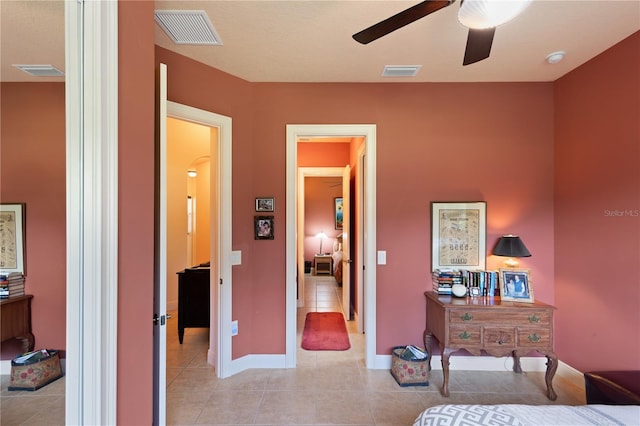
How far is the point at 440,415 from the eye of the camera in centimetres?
125

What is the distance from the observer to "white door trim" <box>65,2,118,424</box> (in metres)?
1.08

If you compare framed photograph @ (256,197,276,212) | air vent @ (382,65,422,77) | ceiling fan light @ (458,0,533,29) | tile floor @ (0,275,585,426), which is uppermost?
air vent @ (382,65,422,77)

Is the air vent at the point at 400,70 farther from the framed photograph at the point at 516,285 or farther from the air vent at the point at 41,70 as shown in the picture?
the air vent at the point at 41,70

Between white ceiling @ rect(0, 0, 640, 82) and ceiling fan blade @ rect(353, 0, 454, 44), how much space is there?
46 cm

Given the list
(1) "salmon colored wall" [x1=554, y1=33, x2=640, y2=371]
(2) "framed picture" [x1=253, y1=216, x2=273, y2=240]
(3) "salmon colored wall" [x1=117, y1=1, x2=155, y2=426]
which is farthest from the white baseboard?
(3) "salmon colored wall" [x1=117, y1=1, x2=155, y2=426]

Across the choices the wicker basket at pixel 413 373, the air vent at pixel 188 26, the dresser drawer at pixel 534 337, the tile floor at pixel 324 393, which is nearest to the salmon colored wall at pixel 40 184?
the air vent at pixel 188 26

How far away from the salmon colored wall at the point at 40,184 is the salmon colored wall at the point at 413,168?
68.2 inches

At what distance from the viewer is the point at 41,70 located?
3.25 feet

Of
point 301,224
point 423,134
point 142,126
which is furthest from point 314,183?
point 142,126

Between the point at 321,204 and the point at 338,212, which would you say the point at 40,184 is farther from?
the point at 321,204

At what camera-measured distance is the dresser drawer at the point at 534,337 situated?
2.33m

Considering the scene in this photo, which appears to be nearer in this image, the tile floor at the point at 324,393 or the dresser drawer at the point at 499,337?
the tile floor at the point at 324,393

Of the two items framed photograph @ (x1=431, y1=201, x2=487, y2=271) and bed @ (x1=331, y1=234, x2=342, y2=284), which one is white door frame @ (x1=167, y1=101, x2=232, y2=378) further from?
bed @ (x1=331, y1=234, x2=342, y2=284)

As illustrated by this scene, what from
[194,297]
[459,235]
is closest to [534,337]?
[459,235]
